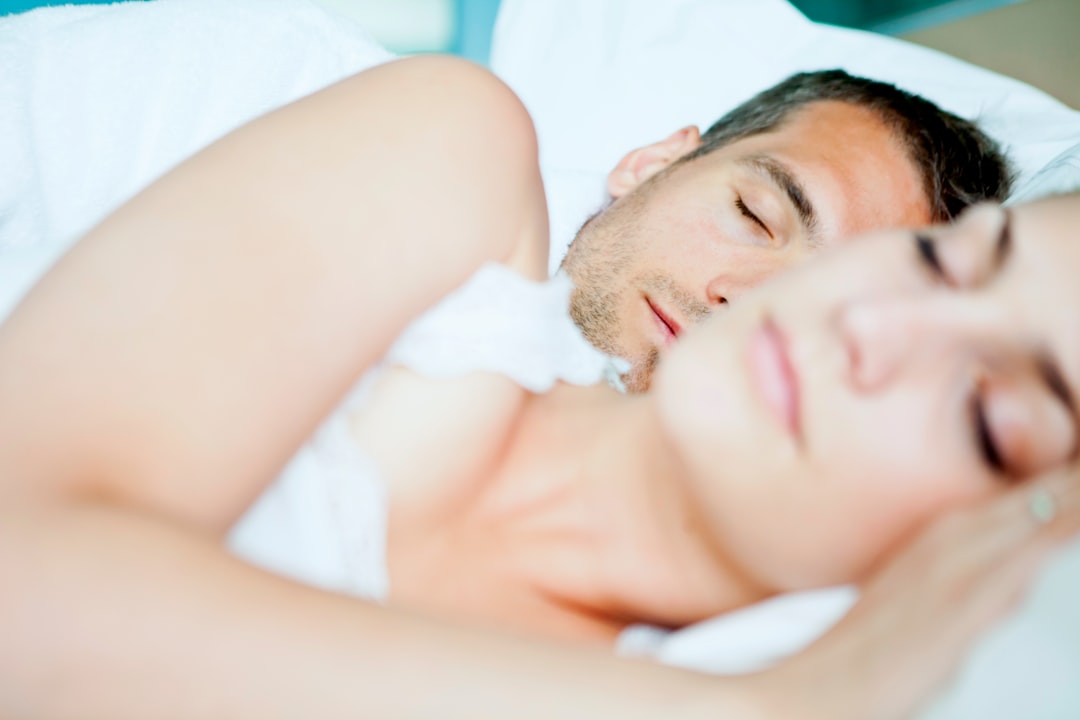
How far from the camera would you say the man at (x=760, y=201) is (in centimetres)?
126

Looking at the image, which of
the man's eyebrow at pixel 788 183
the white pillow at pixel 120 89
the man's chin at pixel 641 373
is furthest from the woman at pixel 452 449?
the white pillow at pixel 120 89

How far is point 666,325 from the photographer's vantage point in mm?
1273

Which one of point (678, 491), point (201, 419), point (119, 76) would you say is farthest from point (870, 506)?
point (119, 76)

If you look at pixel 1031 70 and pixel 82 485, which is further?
pixel 1031 70

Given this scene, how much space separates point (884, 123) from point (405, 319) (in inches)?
40.5

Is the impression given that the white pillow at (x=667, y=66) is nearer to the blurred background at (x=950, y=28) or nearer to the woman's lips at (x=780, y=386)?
the blurred background at (x=950, y=28)

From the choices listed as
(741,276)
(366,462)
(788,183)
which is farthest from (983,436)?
(788,183)

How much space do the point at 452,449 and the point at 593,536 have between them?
171 mm

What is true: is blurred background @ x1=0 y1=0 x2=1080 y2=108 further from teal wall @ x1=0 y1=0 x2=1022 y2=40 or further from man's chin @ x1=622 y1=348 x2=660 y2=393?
man's chin @ x1=622 y1=348 x2=660 y2=393

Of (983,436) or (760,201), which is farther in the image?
(760,201)

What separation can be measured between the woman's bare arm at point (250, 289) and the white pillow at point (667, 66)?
3.31 feet

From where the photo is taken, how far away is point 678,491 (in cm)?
79

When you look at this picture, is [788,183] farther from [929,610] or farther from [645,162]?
[929,610]

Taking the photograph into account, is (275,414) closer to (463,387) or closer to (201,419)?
(201,419)
